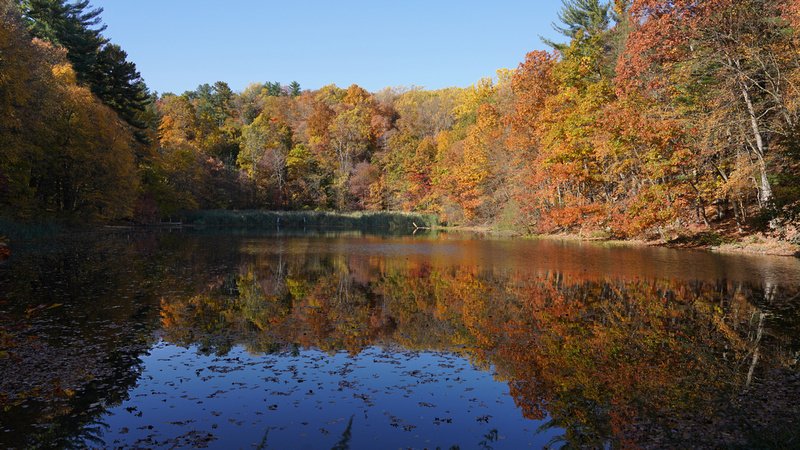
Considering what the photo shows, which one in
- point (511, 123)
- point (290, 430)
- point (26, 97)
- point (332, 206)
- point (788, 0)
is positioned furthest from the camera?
point (332, 206)

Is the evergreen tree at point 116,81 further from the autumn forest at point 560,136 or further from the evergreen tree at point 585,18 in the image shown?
the evergreen tree at point 585,18

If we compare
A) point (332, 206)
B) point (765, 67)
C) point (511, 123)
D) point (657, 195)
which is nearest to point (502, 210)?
point (511, 123)

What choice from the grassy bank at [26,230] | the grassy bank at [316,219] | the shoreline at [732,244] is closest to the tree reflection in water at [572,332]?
the shoreline at [732,244]

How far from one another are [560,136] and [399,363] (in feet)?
89.6

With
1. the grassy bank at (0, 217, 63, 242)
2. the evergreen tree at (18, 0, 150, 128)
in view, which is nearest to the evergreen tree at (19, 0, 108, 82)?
the evergreen tree at (18, 0, 150, 128)

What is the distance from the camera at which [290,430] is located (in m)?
4.45

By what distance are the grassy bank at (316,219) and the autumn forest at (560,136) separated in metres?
2.54

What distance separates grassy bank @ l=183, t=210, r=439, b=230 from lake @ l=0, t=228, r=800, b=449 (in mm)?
40764

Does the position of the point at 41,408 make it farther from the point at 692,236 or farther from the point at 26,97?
the point at 692,236

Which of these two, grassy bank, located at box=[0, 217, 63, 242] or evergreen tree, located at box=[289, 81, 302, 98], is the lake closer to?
grassy bank, located at box=[0, 217, 63, 242]

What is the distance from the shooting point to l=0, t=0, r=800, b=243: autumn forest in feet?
66.6

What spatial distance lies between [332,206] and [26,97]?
43882 millimetres

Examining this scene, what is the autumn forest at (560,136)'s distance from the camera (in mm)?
20312

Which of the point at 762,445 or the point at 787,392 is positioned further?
the point at 787,392
